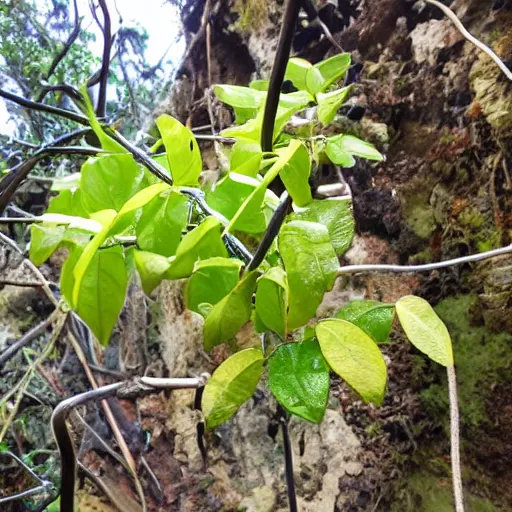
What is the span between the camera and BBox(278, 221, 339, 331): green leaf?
10.4 inches

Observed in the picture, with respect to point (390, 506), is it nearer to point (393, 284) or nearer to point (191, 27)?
point (393, 284)

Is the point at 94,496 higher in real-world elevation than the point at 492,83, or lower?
lower

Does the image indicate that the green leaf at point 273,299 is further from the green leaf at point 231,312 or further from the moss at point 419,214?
the moss at point 419,214

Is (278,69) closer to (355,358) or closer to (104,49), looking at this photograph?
(355,358)

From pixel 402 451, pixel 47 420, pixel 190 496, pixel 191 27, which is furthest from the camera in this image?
pixel 191 27

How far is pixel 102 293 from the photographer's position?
294 mm

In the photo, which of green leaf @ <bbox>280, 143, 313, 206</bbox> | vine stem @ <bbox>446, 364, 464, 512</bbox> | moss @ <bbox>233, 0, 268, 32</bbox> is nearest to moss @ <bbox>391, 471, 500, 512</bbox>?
vine stem @ <bbox>446, 364, 464, 512</bbox>

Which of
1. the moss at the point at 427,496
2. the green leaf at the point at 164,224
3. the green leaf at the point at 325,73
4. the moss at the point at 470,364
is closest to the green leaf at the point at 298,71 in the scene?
the green leaf at the point at 325,73

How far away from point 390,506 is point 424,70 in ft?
2.29

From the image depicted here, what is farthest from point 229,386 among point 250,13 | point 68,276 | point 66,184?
point 250,13

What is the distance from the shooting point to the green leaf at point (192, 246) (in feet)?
0.92

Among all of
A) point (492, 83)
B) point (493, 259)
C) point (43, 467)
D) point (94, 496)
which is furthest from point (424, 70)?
point (43, 467)

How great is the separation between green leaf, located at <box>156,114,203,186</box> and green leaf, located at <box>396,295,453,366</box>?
0.61 ft

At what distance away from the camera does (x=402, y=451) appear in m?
0.58
